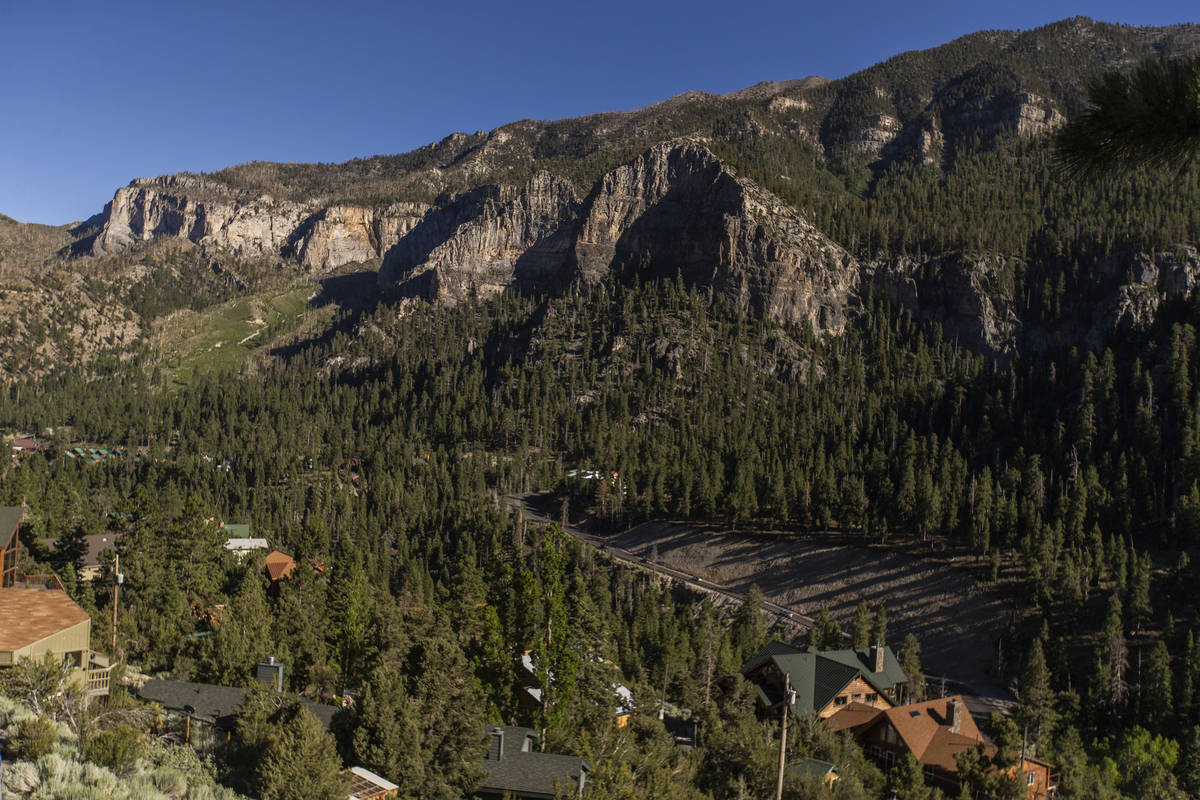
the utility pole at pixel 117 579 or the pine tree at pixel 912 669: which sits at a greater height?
the utility pole at pixel 117 579

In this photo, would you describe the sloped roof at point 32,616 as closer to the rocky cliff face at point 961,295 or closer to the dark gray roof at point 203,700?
the dark gray roof at point 203,700

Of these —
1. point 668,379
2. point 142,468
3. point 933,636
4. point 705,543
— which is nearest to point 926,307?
point 668,379

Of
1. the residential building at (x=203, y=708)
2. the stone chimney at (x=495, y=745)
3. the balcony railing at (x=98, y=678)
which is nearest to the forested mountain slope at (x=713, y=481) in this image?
the stone chimney at (x=495, y=745)

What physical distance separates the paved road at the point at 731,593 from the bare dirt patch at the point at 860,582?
4.58ft

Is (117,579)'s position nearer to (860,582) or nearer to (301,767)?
(301,767)

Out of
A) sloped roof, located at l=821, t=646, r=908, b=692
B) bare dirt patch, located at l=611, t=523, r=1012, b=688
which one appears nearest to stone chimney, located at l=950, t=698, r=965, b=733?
sloped roof, located at l=821, t=646, r=908, b=692

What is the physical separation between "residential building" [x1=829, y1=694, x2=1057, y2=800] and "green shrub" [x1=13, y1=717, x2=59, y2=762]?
40.0 m

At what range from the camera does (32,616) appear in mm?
30000

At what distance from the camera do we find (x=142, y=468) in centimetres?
13825

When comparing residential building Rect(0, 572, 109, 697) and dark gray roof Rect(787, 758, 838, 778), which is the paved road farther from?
residential building Rect(0, 572, 109, 697)

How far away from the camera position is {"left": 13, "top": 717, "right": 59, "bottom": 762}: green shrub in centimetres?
1869

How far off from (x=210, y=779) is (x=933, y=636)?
234ft

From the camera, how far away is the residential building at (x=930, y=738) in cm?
4522

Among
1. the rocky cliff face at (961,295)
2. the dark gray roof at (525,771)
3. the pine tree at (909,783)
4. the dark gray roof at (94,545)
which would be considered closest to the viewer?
the dark gray roof at (525,771)
